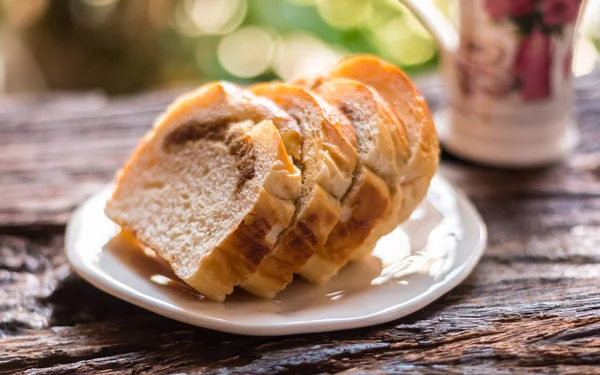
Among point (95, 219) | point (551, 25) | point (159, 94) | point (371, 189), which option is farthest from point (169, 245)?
point (159, 94)

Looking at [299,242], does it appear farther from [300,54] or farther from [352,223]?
[300,54]

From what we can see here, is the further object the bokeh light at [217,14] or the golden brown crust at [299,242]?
the bokeh light at [217,14]

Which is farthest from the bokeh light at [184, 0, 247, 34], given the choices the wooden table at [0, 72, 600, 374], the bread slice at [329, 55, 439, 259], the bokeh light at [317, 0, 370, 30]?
the bread slice at [329, 55, 439, 259]

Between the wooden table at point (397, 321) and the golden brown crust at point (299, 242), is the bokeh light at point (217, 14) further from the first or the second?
the golden brown crust at point (299, 242)

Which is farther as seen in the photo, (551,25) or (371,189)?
(551,25)

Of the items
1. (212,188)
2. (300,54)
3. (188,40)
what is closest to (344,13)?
(300,54)

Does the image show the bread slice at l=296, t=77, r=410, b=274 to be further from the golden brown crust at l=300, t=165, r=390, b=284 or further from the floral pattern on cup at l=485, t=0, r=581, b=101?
the floral pattern on cup at l=485, t=0, r=581, b=101

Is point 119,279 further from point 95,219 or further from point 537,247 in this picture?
point 537,247

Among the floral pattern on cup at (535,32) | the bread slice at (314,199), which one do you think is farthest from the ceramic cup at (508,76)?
the bread slice at (314,199)
